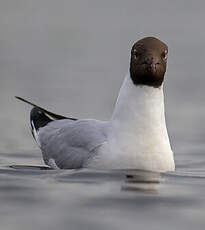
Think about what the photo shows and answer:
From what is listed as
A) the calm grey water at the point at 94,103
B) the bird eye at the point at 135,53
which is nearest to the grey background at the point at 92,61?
the calm grey water at the point at 94,103

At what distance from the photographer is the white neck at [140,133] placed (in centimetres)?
794

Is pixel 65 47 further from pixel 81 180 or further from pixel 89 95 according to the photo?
pixel 81 180

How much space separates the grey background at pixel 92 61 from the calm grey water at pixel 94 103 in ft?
0.07

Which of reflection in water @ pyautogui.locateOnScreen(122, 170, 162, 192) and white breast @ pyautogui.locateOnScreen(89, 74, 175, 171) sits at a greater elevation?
white breast @ pyautogui.locateOnScreen(89, 74, 175, 171)

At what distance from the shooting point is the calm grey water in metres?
6.33

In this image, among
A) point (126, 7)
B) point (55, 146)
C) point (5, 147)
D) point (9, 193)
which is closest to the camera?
point (9, 193)

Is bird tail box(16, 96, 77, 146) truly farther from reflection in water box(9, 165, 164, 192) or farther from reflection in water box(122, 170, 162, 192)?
reflection in water box(122, 170, 162, 192)

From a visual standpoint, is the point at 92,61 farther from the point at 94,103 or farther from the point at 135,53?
the point at 135,53

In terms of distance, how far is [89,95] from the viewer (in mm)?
14211

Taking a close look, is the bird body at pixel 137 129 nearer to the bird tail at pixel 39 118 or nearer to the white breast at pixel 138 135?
the white breast at pixel 138 135

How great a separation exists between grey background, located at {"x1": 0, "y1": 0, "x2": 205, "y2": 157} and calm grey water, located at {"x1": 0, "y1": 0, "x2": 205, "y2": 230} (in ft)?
0.07

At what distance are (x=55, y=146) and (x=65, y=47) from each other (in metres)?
10.6

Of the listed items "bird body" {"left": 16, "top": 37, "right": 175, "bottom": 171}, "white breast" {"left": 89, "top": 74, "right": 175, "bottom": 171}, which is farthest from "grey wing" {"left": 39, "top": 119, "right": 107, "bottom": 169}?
"white breast" {"left": 89, "top": 74, "right": 175, "bottom": 171}

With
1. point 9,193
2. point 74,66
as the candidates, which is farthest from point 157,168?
point 74,66
